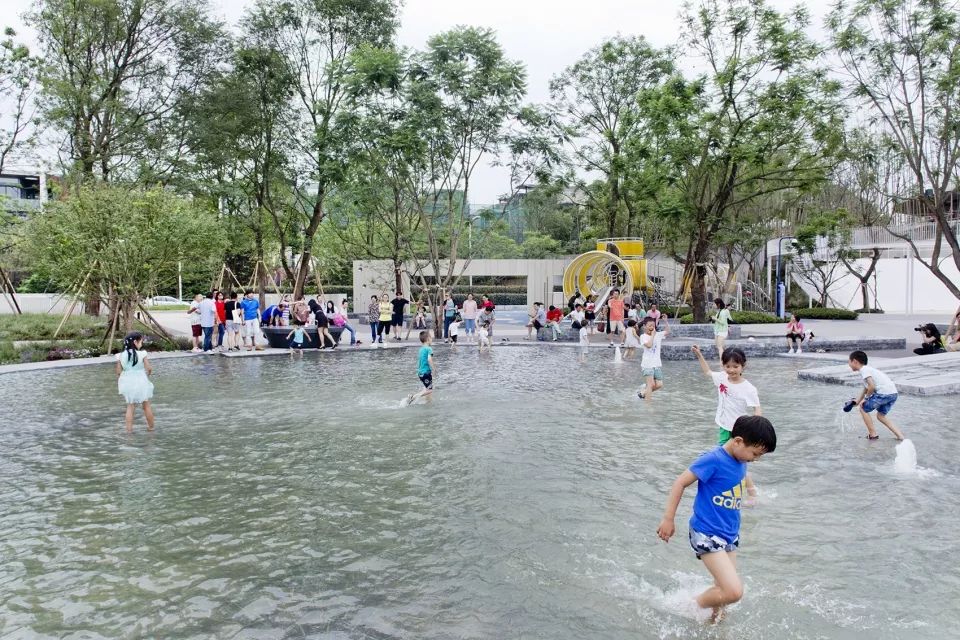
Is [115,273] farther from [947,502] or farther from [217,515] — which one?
[947,502]

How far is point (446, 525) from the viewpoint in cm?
643

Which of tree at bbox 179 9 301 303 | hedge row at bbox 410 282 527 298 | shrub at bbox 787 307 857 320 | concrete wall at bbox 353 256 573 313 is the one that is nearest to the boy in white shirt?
tree at bbox 179 9 301 303

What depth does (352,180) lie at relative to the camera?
83.8 ft

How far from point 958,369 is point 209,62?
26684mm

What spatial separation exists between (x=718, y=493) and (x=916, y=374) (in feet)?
43.1

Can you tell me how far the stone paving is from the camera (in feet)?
44.0

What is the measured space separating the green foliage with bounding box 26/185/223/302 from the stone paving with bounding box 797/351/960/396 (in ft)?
58.0

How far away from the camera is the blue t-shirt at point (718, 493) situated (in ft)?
14.0

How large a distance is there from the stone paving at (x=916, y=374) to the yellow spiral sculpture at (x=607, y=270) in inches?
545

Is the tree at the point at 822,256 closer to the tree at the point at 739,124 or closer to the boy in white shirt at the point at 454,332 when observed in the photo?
the tree at the point at 739,124

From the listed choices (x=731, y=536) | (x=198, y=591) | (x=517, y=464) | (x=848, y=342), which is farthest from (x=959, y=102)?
(x=198, y=591)

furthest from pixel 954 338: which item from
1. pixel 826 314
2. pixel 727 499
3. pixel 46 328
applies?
pixel 46 328

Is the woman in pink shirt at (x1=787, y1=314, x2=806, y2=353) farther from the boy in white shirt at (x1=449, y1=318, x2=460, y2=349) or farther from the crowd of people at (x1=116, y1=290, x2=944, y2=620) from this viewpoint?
the boy in white shirt at (x1=449, y1=318, x2=460, y2=349)

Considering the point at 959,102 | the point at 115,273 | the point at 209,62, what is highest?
the point at 209,62
